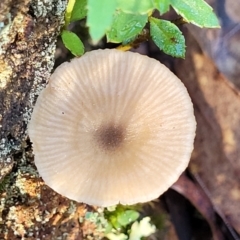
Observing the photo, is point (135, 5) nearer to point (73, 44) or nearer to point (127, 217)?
point (73, 44)

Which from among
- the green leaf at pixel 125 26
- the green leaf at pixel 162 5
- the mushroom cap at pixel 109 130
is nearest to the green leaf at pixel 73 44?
the mushroom cap at pixel 109 130

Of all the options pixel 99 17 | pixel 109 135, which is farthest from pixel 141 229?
pixel 99 17

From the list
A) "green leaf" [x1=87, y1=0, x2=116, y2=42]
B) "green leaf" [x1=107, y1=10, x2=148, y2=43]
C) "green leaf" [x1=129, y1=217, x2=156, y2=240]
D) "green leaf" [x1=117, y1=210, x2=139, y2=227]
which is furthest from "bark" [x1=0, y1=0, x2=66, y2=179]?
"green leaf" [x1=129, y1=217, x2=156, y2=240]

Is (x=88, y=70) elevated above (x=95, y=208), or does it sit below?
above

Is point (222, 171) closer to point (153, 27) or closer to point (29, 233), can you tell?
point (153, 27)

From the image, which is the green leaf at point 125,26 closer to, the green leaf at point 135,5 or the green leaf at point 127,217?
the green leaf at point 135,5

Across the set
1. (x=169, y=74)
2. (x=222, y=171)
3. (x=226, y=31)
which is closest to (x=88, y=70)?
(x=169, y=74)
